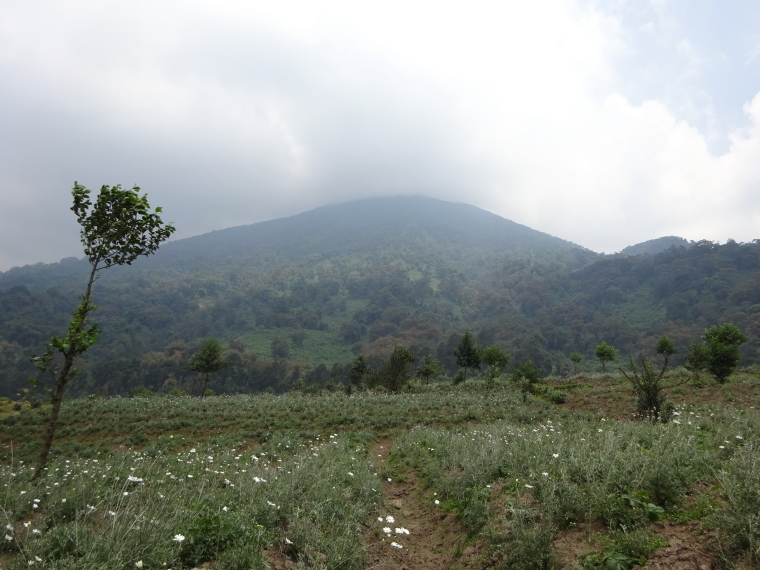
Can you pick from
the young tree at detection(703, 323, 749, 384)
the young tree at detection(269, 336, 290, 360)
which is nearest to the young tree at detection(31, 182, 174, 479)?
the young tree at detection(703, 323, 749, 384)

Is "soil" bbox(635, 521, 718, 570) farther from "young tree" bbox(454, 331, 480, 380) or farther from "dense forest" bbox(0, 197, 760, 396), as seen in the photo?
"dense forest" bbox(0, 197, 760, 396)

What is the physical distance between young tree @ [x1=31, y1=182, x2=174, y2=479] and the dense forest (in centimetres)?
6501

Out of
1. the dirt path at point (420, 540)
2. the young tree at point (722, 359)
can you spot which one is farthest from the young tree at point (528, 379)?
the dirt path at point (420, 540)

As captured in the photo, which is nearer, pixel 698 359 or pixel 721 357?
pixel 721 357

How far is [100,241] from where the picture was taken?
28.0 ft

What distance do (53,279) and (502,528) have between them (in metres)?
238

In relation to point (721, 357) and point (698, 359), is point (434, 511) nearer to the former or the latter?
point (721, 357)

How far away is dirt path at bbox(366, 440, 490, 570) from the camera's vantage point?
4879 millimetres

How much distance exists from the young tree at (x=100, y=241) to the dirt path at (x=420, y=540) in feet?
21.9

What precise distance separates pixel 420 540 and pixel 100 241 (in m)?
8.86

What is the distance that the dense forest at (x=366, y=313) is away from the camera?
78500 mm

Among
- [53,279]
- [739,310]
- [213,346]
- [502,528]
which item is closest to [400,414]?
[502,528]

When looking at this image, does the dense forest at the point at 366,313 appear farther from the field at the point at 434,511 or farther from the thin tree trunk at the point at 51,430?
the field at the point at 434,511

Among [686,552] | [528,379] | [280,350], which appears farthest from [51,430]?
[280,350]
